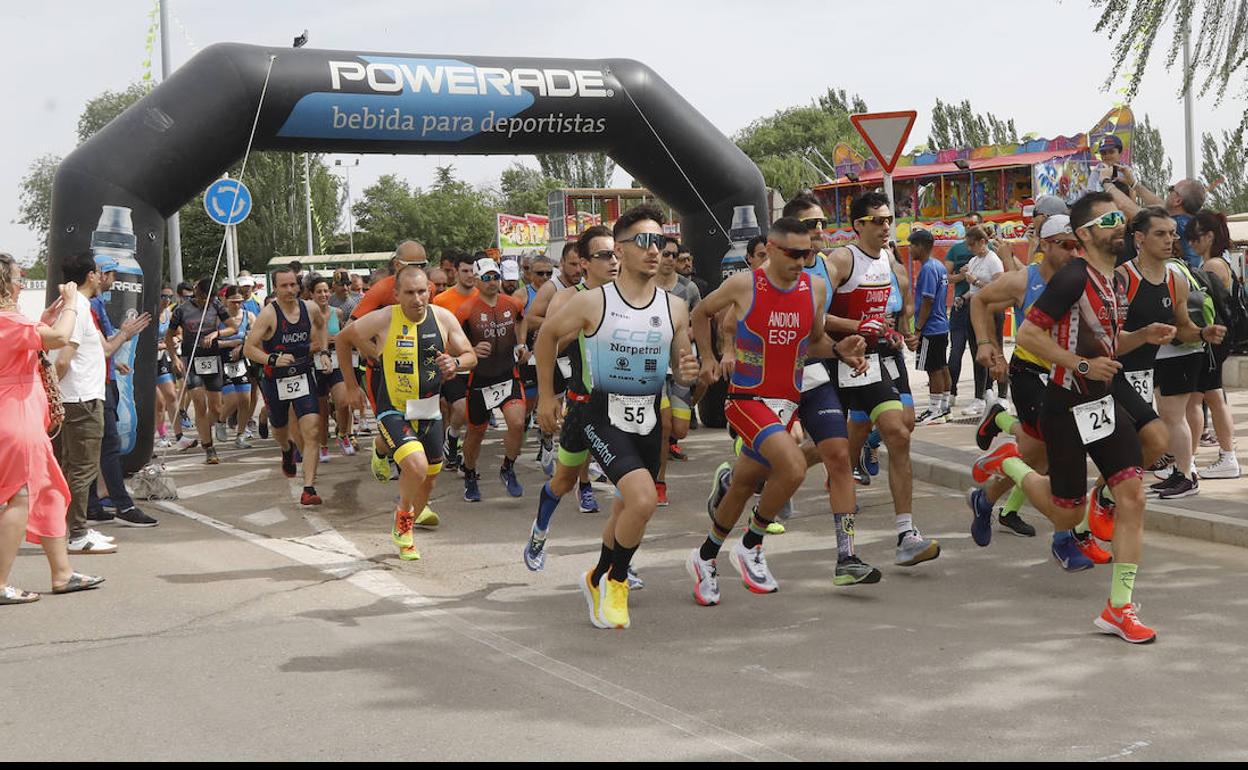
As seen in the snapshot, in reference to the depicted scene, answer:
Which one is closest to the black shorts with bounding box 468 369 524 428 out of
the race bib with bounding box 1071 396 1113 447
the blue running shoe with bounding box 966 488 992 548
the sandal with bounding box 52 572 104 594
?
the sandal with bounding box 52 572 104 594

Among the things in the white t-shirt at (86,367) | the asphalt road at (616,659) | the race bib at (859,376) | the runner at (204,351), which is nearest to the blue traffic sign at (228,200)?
the runner at (204,351)

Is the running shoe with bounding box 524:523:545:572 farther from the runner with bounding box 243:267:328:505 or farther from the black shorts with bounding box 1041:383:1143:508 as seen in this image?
the runner with bounding box 243:267:328:505

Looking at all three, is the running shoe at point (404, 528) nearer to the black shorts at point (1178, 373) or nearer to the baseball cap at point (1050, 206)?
the baseball cap at point (1050, 206)

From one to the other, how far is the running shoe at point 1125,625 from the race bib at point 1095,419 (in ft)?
2.45

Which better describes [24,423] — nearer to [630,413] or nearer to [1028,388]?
[630,413]

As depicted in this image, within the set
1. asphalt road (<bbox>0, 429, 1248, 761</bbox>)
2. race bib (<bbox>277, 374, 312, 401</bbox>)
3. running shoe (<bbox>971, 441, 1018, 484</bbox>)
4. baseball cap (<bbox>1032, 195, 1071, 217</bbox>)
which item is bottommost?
asphalt road (<bbox>0, 429, 1248, 761</bbox>)

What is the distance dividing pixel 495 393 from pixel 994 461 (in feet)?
15.4

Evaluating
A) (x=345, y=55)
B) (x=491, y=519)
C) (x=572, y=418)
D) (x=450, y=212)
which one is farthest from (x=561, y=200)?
(x=450, y=212)

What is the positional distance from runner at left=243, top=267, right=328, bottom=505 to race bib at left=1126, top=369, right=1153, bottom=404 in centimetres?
602

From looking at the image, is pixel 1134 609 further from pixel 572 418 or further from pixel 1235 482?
pixel 1235 482

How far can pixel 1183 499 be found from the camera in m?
8.72

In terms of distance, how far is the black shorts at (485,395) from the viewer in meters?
10.9

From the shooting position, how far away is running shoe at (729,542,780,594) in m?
6.96

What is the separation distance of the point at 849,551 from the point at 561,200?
111 ft
